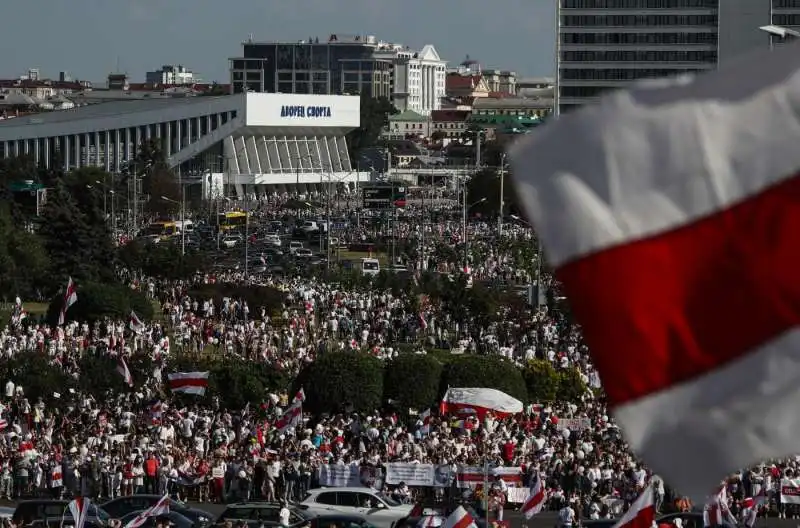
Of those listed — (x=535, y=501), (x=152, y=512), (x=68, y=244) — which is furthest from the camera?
(x=68, y=244)

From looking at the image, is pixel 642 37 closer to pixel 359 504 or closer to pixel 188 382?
pixel 188 382

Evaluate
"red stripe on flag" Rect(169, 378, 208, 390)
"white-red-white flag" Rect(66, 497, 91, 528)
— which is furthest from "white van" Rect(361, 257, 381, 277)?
"white-red-white flag" Rect(66, 497, 91, 528)

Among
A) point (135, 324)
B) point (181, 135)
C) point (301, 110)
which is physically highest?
point (301, 110)

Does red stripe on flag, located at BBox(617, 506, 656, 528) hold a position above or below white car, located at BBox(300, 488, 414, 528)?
above

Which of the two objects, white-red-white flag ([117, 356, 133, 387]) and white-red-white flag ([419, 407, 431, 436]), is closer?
white-red-white flag ([419, 407, 431, 436])

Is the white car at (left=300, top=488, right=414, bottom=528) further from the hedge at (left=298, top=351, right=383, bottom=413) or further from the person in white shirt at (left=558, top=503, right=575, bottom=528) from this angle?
the hedge at (left=298, top=351, right=383, bottom=413)

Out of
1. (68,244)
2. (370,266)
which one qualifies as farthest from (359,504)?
(370,266)
